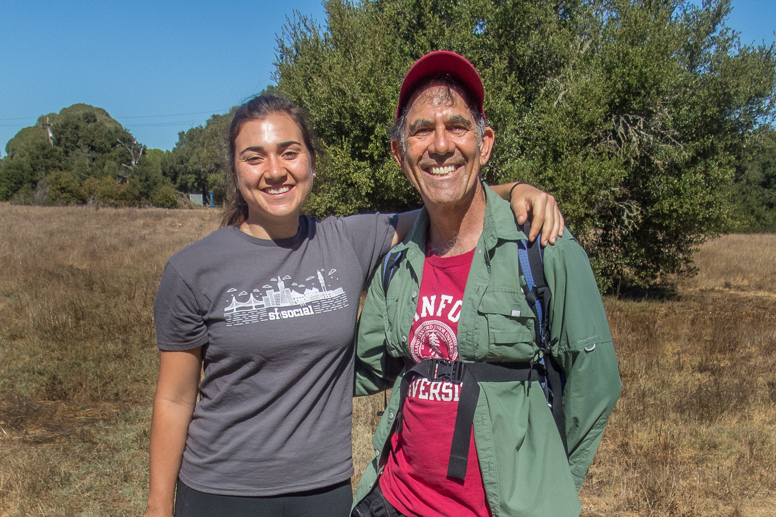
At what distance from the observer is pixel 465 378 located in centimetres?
169

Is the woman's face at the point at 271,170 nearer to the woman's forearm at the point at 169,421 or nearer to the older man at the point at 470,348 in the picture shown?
the older man at the point at 470,348

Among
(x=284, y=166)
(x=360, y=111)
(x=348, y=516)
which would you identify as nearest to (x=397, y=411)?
(x=348, y=516)

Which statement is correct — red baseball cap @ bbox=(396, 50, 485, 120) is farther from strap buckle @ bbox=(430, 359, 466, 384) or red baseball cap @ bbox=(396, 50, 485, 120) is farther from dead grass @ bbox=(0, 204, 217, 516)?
dead grass @ bbox=(0, 204, 217, 516)

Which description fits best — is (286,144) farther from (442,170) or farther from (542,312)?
(542,312)

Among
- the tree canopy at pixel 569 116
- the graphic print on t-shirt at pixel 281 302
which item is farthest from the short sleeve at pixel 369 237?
the tree canopy at pixel 569 116

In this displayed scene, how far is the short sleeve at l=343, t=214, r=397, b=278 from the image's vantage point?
215 centimetres

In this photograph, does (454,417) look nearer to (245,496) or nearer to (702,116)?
(245,496)

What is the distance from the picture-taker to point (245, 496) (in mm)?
1765

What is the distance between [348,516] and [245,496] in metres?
0.40

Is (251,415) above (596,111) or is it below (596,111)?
below

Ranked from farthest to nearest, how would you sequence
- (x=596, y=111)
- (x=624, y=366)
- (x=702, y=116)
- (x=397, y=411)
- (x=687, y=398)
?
(x=702, y=116)
(x=596, y=111)
(x=624, y=366)
(x=687, y=398)
(x=397, y=411)

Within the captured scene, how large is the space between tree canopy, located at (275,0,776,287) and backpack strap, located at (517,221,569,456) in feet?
27.9

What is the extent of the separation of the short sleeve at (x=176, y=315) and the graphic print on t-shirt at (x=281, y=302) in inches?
4.4

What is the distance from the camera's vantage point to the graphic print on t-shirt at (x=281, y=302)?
1.75 meters
